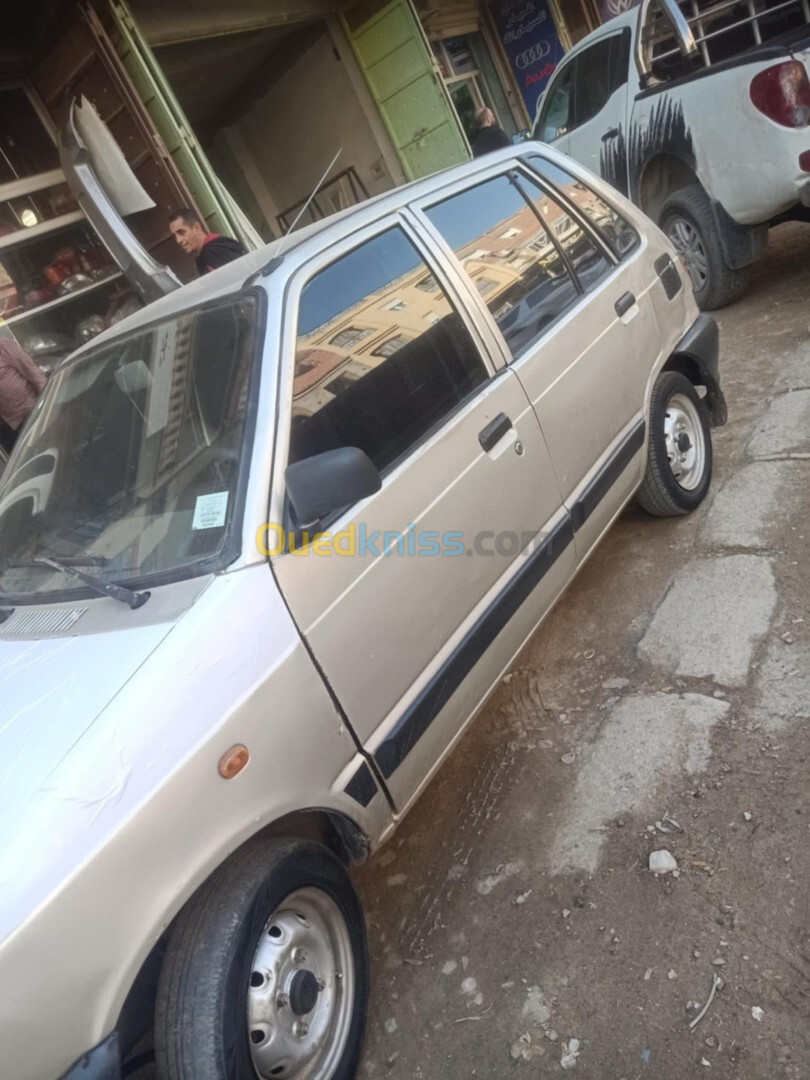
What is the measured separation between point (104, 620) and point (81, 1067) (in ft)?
2.82

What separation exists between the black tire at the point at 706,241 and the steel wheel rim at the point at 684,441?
2.25 m

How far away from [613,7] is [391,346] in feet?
39.3

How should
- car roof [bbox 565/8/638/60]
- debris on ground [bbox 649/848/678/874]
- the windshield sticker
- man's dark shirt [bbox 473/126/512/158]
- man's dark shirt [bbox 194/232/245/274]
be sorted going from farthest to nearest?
man's dark shirt [bbox 473/126/512/158] → car roof [bbox 565/8/638/60] → man's dark shirt [bbox 194/232/245/274] → debris on ground [bbox 649/848/678/874] → the windshield sticker

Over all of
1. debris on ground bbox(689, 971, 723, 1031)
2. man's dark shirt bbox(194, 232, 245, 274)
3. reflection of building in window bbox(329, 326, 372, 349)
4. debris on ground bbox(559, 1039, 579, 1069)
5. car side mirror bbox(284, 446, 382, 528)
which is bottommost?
debris on ground bbox(689, 971, 723, 1031)

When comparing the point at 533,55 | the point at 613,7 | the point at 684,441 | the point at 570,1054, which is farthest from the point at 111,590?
the point at 613,7

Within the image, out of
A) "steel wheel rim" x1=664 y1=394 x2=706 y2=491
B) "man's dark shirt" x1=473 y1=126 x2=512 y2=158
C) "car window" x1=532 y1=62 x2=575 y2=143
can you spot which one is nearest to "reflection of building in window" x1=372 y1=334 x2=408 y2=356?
"steel wheel rim" x1=664 y1=394 x2=706 y2=491

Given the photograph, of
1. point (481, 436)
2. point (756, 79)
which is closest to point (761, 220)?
point (756, 79)

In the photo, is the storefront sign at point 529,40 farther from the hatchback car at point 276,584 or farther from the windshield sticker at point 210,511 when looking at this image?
the windshield sticker at point 210,511

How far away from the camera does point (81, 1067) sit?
4.46ft

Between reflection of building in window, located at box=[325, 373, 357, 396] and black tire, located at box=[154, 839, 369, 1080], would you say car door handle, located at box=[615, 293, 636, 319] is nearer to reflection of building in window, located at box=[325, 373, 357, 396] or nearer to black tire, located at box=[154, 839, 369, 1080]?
reflection of building in window, located at box=[325, 373, 357, 396]

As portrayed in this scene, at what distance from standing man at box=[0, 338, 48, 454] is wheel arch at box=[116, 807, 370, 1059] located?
407cm

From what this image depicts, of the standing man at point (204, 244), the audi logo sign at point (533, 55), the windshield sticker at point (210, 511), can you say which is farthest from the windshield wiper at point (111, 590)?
the audi logo sign at point (533, 55)

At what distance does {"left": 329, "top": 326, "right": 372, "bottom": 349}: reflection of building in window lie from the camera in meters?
2.20

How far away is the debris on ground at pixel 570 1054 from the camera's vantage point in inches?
68.8
